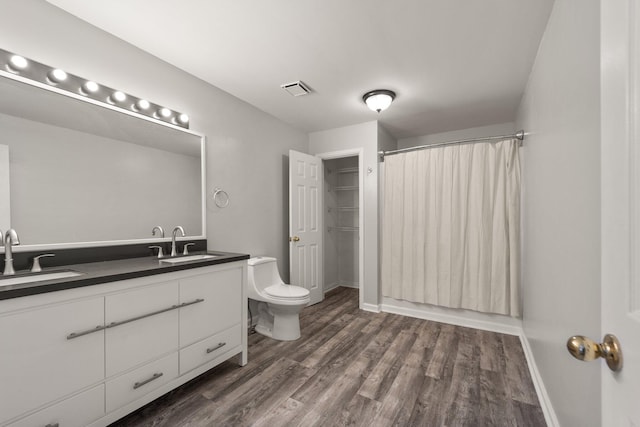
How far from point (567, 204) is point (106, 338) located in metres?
2.29

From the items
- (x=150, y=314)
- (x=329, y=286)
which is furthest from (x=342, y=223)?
(x=150, y=314)

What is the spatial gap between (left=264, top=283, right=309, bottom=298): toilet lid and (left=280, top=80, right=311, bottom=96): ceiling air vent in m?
1.90

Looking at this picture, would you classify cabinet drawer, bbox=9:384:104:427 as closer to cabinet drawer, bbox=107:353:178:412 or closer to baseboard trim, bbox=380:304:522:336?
cabinet drawer, bbox=107:353:178:412

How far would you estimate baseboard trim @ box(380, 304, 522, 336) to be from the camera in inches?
106

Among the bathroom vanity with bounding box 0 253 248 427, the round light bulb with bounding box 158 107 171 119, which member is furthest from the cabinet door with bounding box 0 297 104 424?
the round light bulb with bounding box 158 107 171 119

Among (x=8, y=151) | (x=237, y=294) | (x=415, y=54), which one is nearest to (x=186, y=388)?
(x=237, y=294)

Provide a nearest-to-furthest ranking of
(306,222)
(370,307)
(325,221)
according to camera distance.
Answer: (370,307), (306,222), (325,221)

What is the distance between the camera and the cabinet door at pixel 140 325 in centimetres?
134

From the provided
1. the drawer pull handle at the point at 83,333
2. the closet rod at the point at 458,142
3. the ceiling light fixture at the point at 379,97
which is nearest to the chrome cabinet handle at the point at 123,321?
the drawer pull handle at the point at 83,333

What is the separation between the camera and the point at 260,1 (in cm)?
153

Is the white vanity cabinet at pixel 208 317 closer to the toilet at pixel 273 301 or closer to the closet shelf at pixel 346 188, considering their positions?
the toilet at pixel 273 301

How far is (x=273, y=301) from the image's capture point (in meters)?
2.45

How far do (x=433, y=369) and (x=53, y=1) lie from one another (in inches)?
134

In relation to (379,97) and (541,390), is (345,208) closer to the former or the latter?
(379,97)
